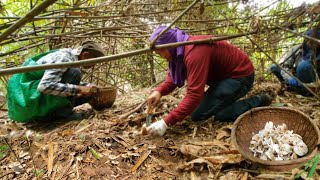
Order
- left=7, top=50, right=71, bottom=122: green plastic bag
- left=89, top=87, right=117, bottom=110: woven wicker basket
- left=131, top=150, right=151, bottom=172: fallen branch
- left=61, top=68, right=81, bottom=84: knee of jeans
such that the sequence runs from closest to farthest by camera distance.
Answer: left=131, top=150, right=151, bottom=172: fallen branch < left=7, top=50, right=71, bottom=122: green plastic bag < left=61, top=68, right=81, bottom=84: knee of jeans < left=89, top=87, right=117, bottom=110: woven wicker basket

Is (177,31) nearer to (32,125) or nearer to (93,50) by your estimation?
(93,50)

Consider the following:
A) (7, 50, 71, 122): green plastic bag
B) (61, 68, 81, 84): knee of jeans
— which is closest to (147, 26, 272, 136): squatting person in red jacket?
(61, 68, 81, 84): knee of jeans

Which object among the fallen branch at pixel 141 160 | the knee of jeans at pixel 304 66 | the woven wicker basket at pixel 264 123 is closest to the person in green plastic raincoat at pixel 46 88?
the fallen branch at pixel 141 160

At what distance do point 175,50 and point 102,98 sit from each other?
1.21 metres

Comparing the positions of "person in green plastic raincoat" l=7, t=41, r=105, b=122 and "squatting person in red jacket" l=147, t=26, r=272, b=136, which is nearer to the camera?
"squatting person in red jacket" l=147, t=26, r=272, b=136

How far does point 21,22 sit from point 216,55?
2.13 m

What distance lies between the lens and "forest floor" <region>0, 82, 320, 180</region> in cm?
199

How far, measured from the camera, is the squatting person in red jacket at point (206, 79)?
2381 mm

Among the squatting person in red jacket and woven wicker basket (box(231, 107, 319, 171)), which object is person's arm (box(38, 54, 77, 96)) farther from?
woven wicker basket (box(231, 107, 319, 171))

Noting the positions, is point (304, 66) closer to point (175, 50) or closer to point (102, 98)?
point (175, 50)

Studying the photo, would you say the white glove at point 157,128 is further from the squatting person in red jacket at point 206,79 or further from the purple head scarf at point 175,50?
the purple head scarf at point 175,50

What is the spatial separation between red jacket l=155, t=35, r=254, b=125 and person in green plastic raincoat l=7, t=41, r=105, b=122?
89 cm

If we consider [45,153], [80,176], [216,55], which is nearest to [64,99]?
[45,153]

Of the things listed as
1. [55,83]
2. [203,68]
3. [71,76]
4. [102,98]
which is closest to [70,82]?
[71,76]
